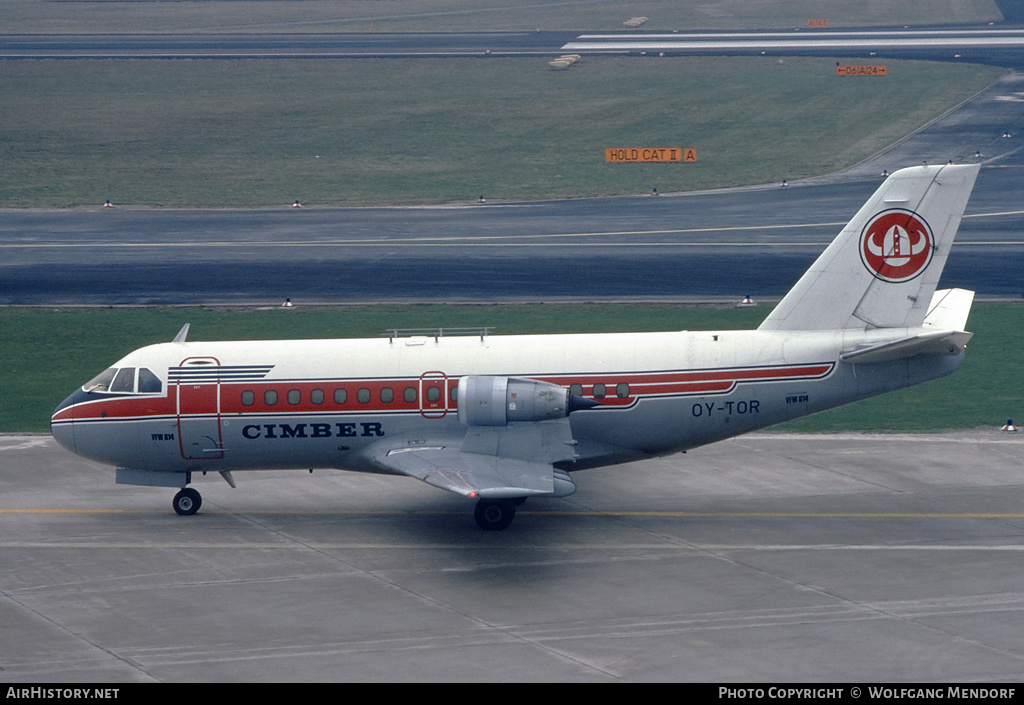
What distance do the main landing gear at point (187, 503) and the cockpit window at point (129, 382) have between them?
2608 mm

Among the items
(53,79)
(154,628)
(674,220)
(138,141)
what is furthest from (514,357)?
(53,79)

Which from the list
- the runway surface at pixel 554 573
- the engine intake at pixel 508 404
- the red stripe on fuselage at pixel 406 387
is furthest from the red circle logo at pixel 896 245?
the engine intake at pixel 508 404

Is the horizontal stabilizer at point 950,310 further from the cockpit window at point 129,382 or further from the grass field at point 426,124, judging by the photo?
the grass field at point 426,124

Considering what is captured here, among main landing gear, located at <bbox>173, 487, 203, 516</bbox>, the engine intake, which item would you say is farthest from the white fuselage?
the engine intake

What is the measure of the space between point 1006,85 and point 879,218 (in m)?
66.5

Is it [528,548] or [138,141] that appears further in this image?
[138,141]

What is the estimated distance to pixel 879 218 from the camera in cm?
2680

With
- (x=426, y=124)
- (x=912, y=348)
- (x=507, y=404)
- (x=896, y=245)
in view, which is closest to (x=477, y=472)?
(x=507, y=404)

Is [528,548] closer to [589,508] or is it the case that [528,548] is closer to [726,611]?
[589,508]

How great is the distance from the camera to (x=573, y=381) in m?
26.8

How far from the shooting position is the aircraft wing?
24.9 m

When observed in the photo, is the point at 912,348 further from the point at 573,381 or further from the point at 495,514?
the point at 495,514

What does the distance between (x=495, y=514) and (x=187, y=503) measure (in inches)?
296
